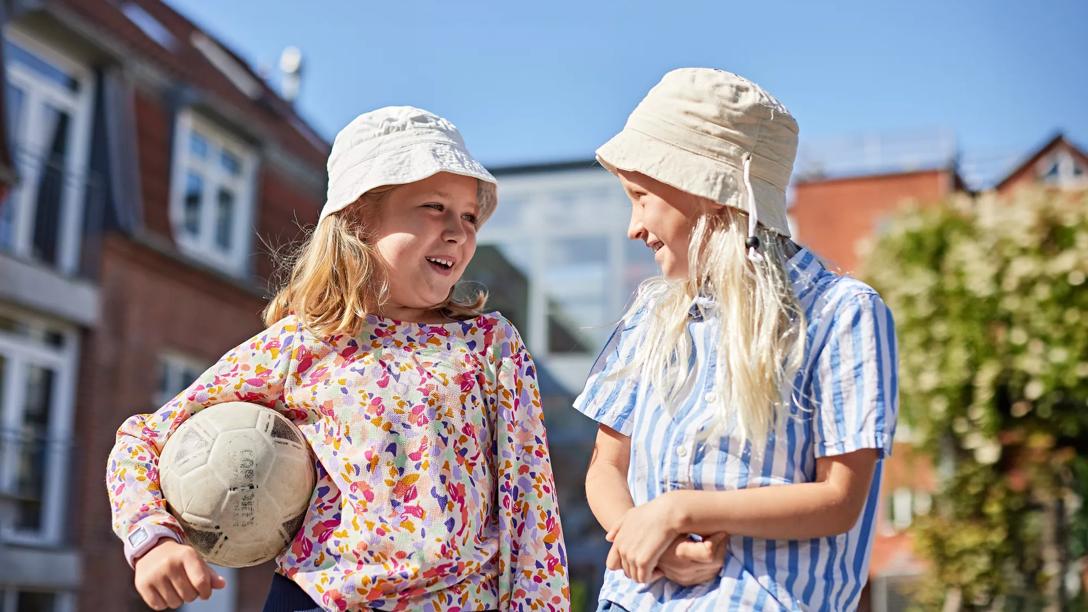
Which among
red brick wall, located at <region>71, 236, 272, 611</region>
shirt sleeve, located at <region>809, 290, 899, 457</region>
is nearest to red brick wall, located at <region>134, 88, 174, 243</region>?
red brick wall, located at <region>71, 236, 272, 611</region>

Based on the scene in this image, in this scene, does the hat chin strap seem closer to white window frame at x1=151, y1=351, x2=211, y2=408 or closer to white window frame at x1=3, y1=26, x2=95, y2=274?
white window frame at x1=3, y1=26, x2=95, y2=274

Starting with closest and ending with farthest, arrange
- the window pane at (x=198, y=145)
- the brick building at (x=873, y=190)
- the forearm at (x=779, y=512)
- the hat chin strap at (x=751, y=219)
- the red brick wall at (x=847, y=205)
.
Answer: the forearm at (x=779, y=512), the hat chin strap at (x=751, y=219), the window pane at (x=198, y=145), the brick building at (x=873, y=190), the red brick wall at (x=847, y=205)

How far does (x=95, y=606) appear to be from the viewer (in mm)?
15234

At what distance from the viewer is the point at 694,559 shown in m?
2.46

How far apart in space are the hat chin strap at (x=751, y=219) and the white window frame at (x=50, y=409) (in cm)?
1299

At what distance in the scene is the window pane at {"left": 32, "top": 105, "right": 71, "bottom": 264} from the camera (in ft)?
50.4

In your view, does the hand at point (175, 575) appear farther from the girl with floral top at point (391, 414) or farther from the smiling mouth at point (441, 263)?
the smiling mouth at point (441, 263)

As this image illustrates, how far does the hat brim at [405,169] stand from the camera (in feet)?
10.0

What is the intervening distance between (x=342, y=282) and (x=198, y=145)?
52.1ft

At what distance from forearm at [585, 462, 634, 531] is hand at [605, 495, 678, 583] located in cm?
9

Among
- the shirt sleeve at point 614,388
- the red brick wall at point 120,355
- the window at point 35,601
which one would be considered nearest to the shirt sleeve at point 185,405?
the shirt sleeve at point 614,388

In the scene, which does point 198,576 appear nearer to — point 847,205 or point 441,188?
point 441,188

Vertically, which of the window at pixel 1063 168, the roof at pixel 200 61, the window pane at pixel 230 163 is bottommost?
the window pane at pixel 230 163

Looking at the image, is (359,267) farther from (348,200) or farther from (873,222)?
(873,222)
